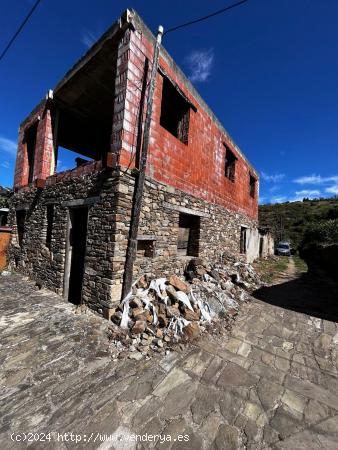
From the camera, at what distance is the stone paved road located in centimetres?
237

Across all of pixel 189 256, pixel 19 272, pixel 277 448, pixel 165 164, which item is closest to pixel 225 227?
pixel 189 256

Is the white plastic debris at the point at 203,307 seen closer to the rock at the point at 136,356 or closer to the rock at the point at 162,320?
the rock at the point at 162,320

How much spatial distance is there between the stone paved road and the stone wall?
1133 mm

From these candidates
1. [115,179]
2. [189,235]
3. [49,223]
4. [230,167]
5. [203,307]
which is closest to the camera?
[115,179]

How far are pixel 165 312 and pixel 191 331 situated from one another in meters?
0.64

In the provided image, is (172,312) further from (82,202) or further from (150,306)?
(82,202)

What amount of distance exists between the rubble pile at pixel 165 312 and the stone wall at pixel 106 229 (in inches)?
19.0

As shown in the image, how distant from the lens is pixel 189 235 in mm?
7906

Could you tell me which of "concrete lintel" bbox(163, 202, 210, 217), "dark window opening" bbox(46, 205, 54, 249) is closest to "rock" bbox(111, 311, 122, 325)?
"concrete lintel" bbox(163, 202, 210, 217)

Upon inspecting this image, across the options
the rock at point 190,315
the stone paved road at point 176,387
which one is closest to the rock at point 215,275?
the stone paved road at point 176,387

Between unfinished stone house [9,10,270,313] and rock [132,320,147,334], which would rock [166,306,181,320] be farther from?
unfinished stone house [9,10,270,313]

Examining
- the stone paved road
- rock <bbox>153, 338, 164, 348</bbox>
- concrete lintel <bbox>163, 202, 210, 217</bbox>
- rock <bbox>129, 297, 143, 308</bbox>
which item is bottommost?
the stone paved road

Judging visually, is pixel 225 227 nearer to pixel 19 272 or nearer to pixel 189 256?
pixel 189 256

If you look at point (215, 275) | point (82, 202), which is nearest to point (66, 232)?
point (82, 202)
